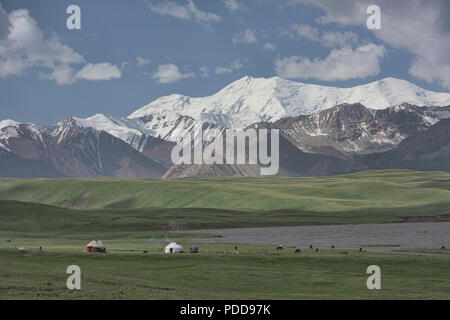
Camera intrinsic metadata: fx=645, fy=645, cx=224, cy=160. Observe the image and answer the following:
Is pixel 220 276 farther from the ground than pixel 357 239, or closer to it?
closer to it

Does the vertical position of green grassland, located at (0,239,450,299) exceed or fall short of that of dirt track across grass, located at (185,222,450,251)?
it falls short

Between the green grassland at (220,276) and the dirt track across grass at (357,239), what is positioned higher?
the dirt track across grass at (357,239)

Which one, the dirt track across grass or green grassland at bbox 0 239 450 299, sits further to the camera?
the dirt track across grass

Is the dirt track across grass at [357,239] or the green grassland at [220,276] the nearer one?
the green grassland at [220,276]

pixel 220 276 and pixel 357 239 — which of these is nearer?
pixel 220 276
